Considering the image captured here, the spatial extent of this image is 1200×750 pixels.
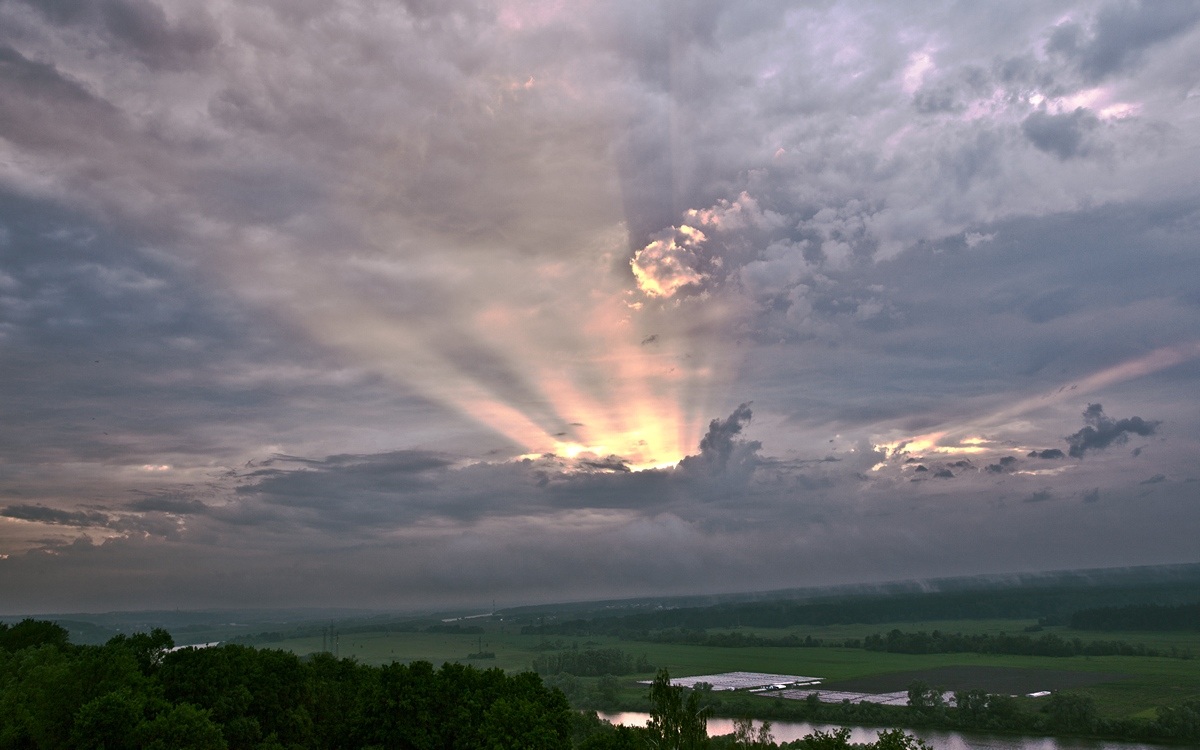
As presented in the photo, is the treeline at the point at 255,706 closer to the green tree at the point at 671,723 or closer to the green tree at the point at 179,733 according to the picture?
the green tree at the point at 179,733

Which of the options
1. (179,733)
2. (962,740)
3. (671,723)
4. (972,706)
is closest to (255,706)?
(179,733)

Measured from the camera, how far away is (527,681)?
6094 cm

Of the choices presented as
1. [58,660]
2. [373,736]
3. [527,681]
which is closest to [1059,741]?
[527,681]


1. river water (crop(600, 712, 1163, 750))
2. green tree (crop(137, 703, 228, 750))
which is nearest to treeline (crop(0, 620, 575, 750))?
green tree (crop(137, 703, 228, 750))

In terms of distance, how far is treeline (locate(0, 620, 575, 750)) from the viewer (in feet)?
167

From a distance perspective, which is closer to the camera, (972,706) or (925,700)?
(972,706)

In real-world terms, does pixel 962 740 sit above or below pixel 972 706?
below

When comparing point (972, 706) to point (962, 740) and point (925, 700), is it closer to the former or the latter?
point (925, 700)

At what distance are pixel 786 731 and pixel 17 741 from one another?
378 feet

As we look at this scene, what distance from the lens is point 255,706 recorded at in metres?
65.2

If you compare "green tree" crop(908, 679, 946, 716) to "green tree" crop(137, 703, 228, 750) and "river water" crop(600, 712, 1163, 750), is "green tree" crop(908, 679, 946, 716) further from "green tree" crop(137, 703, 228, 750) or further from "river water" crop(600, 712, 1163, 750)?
"green tree" crop(137, 703, 228, 750)

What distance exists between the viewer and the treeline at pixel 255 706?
167ft

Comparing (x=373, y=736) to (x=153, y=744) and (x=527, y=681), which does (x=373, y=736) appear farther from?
(x=153, y=744)

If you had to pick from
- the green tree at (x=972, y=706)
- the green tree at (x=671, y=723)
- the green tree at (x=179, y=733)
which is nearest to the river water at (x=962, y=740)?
the green tree at (x=972, y=706)
